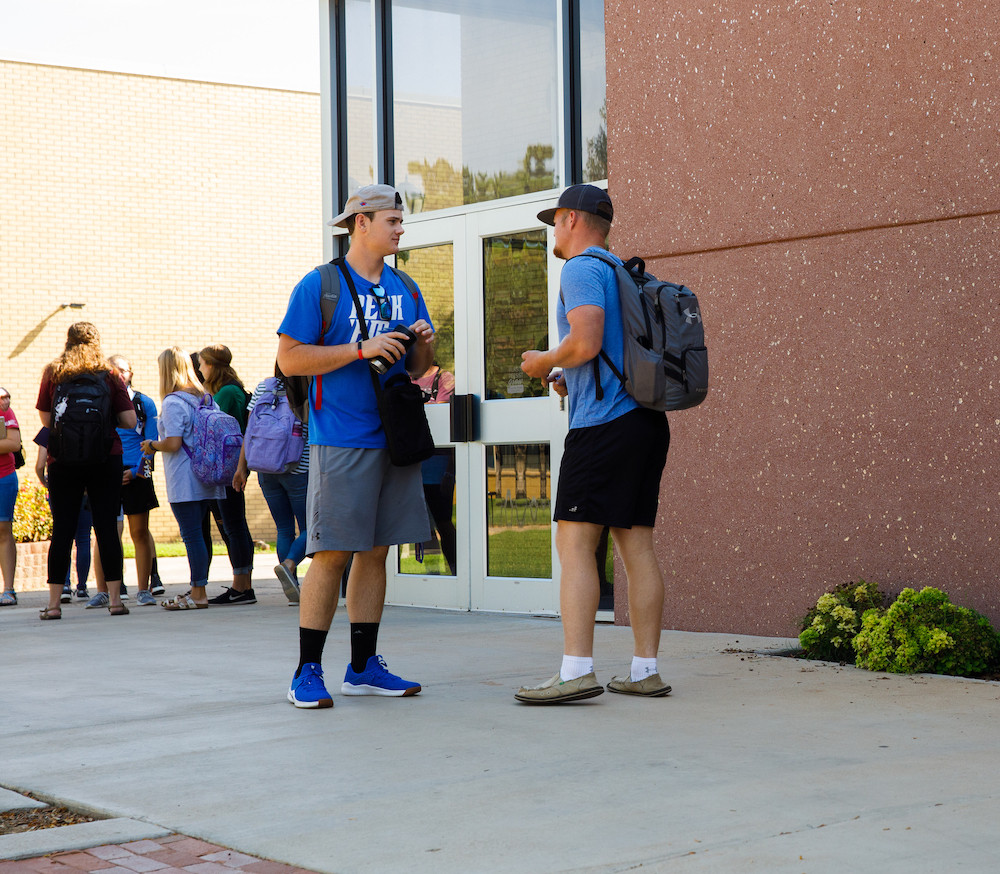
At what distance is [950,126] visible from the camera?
18.6 ft

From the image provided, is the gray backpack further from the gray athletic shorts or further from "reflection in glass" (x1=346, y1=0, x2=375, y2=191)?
"reflection in glass" (x1=346, y1=0, x2=375, y2=191)

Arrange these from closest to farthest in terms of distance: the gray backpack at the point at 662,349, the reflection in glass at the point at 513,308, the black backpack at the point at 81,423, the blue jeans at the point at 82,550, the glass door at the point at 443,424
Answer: the gray backpack at the point at 662,349 → the reflection in glass at the point at 513,308 → the black backpack at the point at 81,423 → the glass door at the point at 443,424 → the blue jeans at the point at 82,550

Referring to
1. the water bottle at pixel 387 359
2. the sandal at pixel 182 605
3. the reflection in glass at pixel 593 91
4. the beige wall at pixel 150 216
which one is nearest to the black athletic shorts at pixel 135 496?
the sandal at pixel 182 605

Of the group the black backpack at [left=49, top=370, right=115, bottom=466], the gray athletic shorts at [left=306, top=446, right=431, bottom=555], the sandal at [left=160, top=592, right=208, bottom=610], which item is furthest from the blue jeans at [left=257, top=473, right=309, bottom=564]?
the gray athletic shorts at [left=306, top=446, right=431, bottom=555]

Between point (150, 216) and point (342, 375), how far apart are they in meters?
15.6

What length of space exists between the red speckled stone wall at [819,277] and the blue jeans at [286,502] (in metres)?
3.00

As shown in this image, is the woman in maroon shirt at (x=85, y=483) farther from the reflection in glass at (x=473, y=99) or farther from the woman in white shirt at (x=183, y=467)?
the reflection in glass at (x=473, y=99)

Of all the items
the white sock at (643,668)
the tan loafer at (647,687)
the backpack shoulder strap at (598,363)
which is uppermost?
the backpack shoulder strap at (598,363)

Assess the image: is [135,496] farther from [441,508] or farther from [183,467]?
[441,508]

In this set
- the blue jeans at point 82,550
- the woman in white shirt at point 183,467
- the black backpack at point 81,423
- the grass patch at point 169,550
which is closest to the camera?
the black backpack at point 81,423

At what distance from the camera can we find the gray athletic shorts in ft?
15.3

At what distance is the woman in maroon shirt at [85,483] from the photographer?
26.5ft

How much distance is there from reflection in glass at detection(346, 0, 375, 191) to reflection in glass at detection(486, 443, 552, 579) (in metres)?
2.37

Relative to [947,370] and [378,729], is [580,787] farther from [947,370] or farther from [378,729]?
[947,370]
